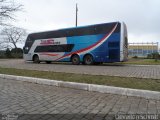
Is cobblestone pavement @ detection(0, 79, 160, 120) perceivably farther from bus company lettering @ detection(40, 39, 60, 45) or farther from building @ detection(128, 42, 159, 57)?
building @ detection(128, 42, 159, 57)

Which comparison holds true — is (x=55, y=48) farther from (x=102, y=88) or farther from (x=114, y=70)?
(x=102, y=88)

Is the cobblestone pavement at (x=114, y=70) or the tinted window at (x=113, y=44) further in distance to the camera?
the tinted window at (x=113, y=44)

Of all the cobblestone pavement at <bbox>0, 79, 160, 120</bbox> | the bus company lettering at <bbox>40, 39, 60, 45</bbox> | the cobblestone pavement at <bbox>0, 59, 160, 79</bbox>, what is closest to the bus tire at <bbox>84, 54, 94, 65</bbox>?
the cobblestone pavement at <bbox>0, 59, 160, 79</bbox>

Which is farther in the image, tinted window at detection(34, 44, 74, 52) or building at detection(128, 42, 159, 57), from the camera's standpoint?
building at detection(128, 42, 159, 57)

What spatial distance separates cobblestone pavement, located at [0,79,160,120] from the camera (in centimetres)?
439

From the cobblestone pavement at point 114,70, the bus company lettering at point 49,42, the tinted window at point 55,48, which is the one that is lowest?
the cobblestone pavement at point 114,70

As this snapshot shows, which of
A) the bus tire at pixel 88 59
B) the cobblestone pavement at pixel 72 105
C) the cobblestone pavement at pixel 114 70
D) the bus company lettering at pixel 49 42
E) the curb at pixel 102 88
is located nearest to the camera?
the cobblestone pavement at pixel 72 105

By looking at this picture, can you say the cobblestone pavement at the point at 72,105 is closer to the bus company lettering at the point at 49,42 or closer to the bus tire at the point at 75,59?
the bus tire at the point at 75,59

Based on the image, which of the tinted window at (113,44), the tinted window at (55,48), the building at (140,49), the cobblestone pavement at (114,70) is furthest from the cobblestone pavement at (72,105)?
the building at (140,49)

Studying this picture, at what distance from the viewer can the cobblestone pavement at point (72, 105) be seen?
439 centimetres

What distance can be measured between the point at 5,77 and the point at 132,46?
3790 cm

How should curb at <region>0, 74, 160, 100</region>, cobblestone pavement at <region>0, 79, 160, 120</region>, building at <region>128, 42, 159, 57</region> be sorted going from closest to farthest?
1. cobblestone pavement at <region>0, 79, 160, 120</region>
2. curb at <region>0, 74, 160, 100</region>
3. building at <region>128, 42, 159, 57</region>

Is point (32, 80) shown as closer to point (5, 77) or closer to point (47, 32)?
point (5, 77)

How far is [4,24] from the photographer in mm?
16953
